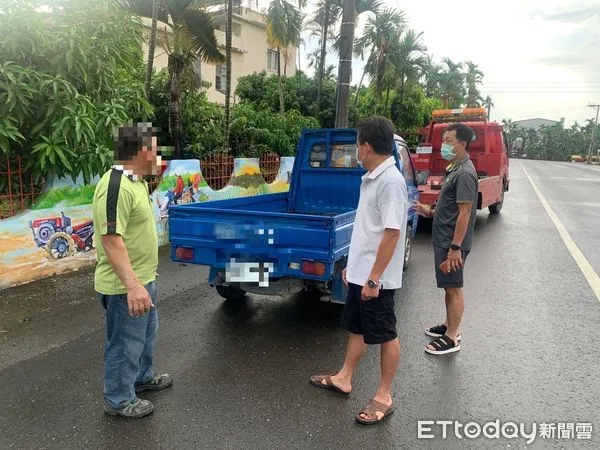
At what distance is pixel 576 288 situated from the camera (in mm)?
6086

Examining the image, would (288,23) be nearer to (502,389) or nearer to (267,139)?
(267,139)

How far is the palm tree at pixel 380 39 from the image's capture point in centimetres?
2238

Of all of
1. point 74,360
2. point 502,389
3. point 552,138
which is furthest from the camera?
point 552,138

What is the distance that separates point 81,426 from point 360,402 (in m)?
1.77

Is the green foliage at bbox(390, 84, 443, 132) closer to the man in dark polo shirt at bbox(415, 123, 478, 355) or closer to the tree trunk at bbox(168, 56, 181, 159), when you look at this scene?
the tree trunk at bbox(168, 56, 181, 159)

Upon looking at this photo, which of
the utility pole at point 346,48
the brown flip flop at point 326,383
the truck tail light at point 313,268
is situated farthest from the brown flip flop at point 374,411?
the utility pole at point 346,48

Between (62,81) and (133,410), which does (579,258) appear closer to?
(133,410)

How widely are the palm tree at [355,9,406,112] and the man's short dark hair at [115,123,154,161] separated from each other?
70.5ft

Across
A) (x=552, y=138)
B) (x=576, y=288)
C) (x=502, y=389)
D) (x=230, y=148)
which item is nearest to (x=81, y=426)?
(x=502, y=389)

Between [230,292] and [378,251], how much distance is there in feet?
8.66

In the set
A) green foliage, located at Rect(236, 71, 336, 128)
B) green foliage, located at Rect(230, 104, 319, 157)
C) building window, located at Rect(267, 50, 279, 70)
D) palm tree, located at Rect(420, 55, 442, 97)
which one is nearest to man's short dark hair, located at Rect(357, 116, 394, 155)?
green foliage, located at Rect(230, 104, 319, 157)

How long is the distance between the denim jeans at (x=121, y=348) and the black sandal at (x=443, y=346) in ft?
7.88

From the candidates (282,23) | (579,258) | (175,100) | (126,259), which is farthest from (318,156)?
(282,23)

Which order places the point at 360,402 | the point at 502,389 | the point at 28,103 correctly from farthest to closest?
the point at 28,103
the point at 502,389
the point at 360,402
